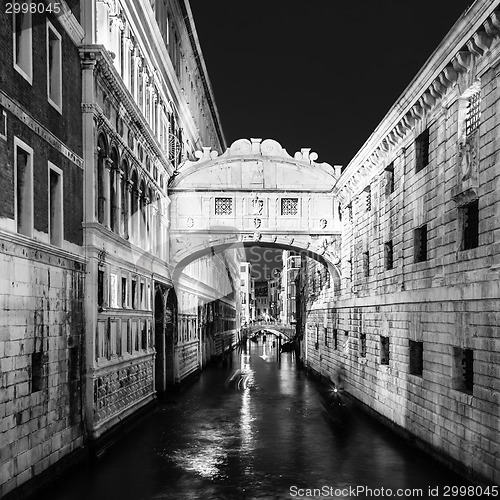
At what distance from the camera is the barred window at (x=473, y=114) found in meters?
14.1

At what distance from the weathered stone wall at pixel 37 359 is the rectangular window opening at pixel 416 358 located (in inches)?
345

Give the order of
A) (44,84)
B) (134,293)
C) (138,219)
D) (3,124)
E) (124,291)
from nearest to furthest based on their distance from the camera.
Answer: (3,124), (44,84), (124,291), (134,293), (138,219)

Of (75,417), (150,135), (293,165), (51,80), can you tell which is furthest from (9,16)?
(293,165)

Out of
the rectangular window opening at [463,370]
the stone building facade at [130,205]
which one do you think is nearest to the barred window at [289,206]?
the stone building facade at [130,205]

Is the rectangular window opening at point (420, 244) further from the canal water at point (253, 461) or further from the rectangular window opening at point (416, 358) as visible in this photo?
the canal water at point (253, 461)

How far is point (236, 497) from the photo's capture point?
1339 centimetres

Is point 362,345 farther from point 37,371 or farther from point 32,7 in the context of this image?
point 32,7

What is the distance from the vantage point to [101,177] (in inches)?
720

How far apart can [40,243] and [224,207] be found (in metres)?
17.4

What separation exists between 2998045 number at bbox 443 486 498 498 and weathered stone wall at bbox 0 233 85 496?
8095 mm

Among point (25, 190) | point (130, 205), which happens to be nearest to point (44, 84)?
point (25, 190)

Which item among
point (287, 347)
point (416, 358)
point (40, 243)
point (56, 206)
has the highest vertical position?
point (56, 206)

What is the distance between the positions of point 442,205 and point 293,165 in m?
15.1

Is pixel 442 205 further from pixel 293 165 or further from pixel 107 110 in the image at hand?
pixel 293 165
